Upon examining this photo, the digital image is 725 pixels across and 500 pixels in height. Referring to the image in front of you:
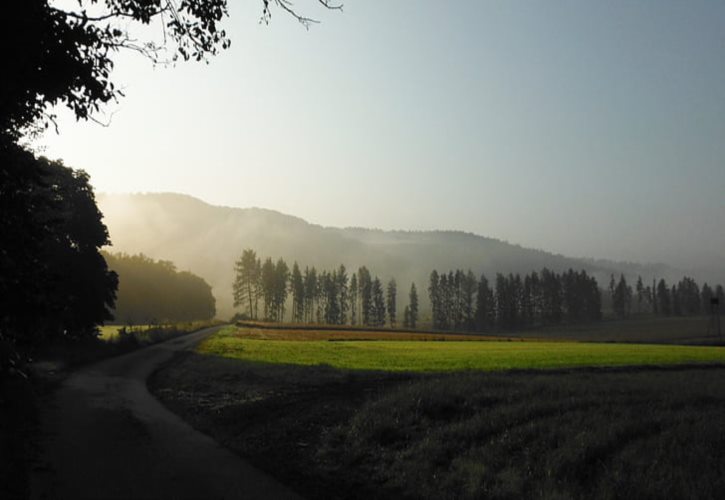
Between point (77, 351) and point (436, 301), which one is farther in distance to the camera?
point (436, 301)

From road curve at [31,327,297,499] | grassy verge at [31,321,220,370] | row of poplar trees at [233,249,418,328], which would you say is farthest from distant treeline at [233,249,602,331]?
road curve at [31,327,297,499]

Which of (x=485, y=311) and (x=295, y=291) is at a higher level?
(x=295, y=291)

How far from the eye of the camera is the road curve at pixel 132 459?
9125 millimetres

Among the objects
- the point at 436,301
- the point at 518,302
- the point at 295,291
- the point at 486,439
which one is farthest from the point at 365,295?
the point at 486,439

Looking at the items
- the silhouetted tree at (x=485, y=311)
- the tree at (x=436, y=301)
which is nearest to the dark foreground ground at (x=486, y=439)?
the silhouetted tree at (x=485, y=311)

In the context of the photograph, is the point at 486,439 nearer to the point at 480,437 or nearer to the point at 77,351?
the point at 480,437

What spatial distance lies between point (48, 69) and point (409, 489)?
28.9ft

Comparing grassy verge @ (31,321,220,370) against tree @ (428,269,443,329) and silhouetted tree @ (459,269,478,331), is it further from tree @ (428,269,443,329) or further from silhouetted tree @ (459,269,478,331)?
tree @ (428,269,443,329)

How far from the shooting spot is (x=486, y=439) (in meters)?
11.0

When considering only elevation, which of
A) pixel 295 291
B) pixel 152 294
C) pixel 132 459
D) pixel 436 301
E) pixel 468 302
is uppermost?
pixel 295 291

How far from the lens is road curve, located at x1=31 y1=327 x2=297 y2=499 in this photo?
29.9 feet

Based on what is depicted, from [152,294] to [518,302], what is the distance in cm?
11304

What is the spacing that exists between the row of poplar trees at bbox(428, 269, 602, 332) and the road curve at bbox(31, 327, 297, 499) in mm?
146585

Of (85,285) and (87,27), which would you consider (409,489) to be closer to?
(87,27)
